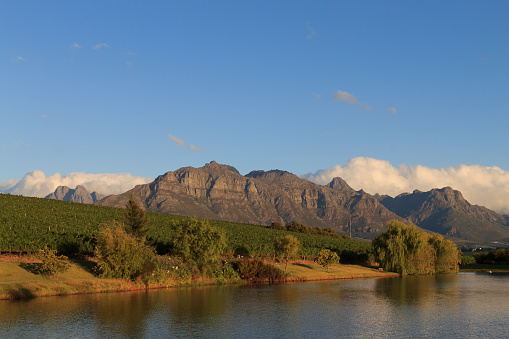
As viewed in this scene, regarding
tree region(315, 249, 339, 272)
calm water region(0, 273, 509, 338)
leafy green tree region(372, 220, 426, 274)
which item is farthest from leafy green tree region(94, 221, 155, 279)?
leafy green tree region(372, 220, 426, 274)

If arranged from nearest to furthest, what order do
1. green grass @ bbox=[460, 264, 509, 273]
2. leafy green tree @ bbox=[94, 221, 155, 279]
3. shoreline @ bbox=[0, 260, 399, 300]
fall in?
shoreline @ bbox=[0, 260, 399, 300], leafy green tree @ bbox=[94, 221, 155, 279], green grass @ bbox=[460, 264, 509, 273]

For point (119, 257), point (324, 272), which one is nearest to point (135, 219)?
point (119, 257)

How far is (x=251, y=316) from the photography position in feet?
133

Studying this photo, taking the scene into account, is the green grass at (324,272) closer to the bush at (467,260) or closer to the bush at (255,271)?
the bush at (255,271)

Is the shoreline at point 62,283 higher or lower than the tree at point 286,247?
lower

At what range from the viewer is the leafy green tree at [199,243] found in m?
69.2

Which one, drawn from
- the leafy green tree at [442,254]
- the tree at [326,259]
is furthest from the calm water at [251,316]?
the leafy green tree at [442,254]

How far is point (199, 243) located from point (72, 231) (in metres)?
21.9

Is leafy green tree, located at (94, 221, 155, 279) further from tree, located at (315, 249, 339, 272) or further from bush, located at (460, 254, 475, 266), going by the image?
bush, located at (460, 254, 475, 266)

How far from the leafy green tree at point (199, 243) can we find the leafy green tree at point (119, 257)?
29.5 ft

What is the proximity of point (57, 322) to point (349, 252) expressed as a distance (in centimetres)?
9956

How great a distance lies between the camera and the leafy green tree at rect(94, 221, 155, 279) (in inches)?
2315

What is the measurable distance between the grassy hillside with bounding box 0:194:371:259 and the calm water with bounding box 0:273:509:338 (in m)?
22.4

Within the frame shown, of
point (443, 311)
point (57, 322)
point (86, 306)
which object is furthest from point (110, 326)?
point (443, 311)
